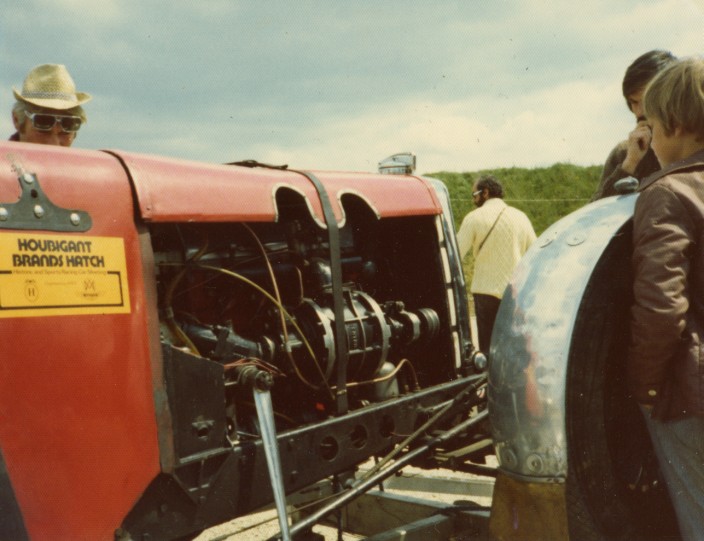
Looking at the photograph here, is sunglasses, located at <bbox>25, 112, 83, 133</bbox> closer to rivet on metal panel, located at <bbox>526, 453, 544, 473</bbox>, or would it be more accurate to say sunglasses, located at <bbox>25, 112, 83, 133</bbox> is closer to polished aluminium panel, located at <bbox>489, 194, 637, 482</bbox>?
polished aluminium panel, located at <bbox>489, 194, 637, 482</bbox>

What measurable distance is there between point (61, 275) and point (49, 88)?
2.12 meters

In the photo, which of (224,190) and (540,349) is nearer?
(540,349)

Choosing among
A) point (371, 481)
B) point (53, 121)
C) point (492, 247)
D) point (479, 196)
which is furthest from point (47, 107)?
point (479, 196)

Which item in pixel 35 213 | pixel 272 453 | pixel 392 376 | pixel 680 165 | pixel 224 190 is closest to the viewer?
pixel 35 213

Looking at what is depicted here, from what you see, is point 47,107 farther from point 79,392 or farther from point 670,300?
point 670,300

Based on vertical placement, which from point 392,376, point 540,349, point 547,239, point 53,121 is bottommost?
point 392,376

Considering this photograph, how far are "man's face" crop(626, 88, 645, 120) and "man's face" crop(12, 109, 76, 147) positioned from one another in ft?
8.43

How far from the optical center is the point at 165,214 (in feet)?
6.57

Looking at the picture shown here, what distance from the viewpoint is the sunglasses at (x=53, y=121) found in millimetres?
3371

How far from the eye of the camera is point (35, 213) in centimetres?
173

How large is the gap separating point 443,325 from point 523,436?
1147mm

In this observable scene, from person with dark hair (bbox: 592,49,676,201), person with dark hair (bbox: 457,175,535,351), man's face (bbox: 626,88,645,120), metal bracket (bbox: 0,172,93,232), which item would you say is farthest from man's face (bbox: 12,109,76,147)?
person with dark hair (bbox: 457,175,535,351)

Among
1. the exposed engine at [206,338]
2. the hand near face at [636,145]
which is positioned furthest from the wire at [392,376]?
the hand near face at [636,145]

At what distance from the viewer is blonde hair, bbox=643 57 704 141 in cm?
198
